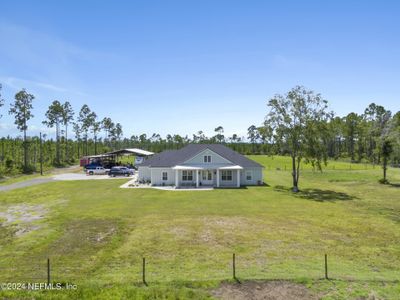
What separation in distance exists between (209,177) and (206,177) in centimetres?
40

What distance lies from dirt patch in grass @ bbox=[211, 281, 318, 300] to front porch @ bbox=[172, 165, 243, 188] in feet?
99.5

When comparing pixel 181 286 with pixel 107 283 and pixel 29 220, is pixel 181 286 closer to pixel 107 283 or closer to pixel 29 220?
pixel 107 283

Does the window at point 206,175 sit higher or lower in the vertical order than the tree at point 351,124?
lower

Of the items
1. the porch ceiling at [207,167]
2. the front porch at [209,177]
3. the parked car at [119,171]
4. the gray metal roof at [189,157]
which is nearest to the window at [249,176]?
the gray metal roof at [189,157]

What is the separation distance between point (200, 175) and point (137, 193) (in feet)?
34.0

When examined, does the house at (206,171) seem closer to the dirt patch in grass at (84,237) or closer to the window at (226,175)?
the window at (226,175)

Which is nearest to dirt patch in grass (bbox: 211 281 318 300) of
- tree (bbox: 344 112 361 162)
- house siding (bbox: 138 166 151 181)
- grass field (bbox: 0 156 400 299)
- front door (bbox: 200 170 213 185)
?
grass field (bbox: 0 156 400 299)

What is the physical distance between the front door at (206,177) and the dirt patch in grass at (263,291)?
31260mm

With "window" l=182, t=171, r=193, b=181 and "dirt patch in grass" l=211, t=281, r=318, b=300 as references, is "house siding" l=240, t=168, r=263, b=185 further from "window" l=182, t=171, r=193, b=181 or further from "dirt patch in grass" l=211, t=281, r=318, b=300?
"dirt patch in grass" l=211, t=281, r=318, b=300

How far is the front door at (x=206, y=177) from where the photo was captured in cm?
4312

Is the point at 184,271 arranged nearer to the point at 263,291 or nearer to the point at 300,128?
the point at 263,291

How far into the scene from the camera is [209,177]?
142ft

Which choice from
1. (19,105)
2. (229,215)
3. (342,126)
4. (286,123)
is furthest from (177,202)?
(342,126)

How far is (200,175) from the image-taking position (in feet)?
141
